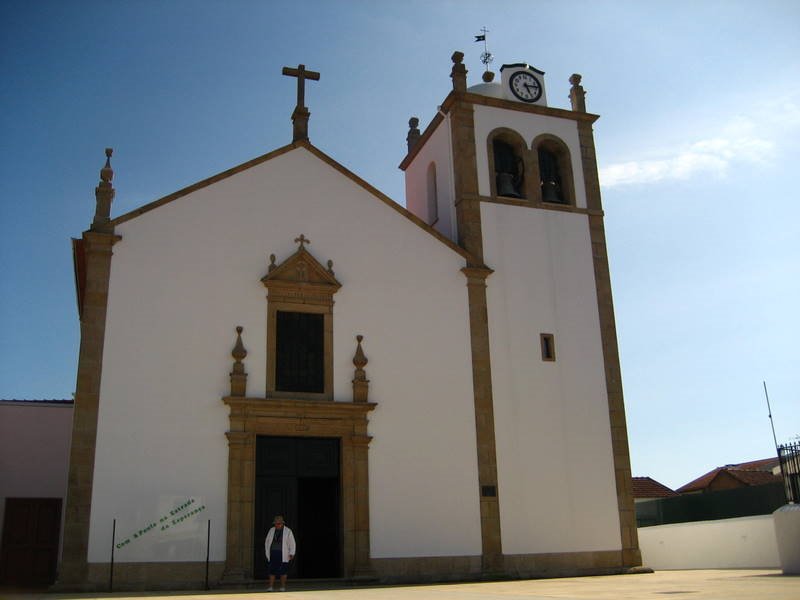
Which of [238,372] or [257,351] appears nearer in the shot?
[238,372]

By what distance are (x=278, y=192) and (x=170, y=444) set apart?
5.89m

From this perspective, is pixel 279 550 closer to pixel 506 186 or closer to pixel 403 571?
pixel 403 571

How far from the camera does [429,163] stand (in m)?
22.7

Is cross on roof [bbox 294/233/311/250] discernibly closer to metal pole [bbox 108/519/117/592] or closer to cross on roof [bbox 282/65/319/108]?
cross on roof [bbox 282/65/319/108]

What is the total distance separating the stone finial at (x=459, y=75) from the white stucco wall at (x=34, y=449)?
1247 centimetres

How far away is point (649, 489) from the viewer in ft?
129

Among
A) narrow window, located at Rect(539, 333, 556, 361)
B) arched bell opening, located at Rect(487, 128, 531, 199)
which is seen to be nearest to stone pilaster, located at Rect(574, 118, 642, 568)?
narrow window, located at Rect(539, 333, 556, 361)

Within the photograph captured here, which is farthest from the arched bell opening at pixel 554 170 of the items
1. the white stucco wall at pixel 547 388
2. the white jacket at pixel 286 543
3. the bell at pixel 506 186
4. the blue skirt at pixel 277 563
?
the blue skirt at pixel 277 563

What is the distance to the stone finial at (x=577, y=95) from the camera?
22.6m

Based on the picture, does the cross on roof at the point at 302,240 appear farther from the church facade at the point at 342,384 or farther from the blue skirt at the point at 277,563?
the blue skirt at the point at 277,563

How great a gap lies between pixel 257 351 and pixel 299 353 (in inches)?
35.2

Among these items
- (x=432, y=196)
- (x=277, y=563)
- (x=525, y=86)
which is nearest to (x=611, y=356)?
(x=432, y=196)

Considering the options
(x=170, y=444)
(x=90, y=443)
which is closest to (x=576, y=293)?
Answer: (x=170, y=444)

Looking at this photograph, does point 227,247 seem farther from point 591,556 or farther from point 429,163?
point 591,556
